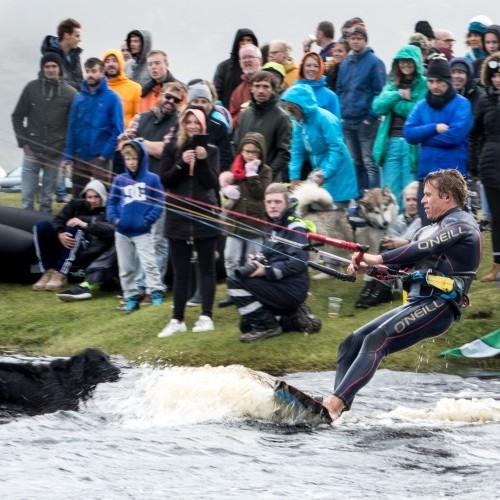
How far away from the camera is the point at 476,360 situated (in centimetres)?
1299

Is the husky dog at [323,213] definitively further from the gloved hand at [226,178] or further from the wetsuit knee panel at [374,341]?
Result: the wetsuit knee panel at [374,341]

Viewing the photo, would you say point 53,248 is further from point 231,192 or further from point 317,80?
point 317,80

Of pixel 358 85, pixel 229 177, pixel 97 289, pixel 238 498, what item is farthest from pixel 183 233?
pixel 238 498

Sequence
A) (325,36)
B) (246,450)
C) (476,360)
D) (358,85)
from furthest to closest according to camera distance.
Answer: (325,36) → (358,85) → (476,360) → (246,450)

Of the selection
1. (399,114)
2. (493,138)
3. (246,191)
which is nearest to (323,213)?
(246,191)

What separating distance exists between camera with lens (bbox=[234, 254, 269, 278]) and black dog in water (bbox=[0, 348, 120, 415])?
2.49 m

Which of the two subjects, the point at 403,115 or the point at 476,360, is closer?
the point at 476,360

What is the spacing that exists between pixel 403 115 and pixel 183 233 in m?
3.64

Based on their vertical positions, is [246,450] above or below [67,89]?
below

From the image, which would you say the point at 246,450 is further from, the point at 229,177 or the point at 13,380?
the point at 229,177

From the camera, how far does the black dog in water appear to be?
35.0ft

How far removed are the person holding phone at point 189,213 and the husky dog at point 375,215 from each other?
2007 millimetres

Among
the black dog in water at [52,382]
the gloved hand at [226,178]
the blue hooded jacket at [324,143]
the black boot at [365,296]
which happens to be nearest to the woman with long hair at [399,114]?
the blue hooded jacket at [324,143]

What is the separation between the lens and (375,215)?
49.1 feet
